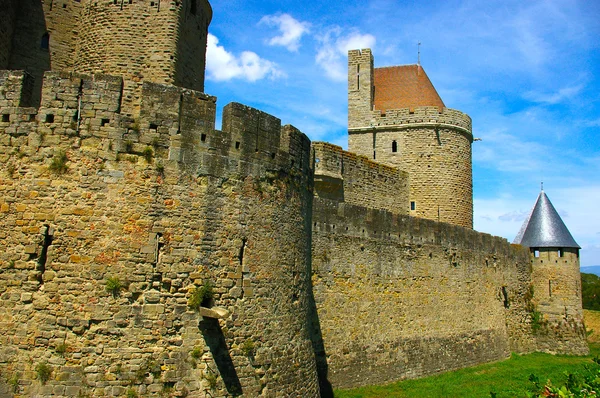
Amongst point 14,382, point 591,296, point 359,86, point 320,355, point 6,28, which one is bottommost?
point 320,355

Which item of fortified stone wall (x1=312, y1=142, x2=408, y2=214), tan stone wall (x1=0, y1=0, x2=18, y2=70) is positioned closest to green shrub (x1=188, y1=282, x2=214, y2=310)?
tan stone wall (x1=0, y1=0, x2=18, y2=70)

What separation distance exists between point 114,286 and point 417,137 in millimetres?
19881

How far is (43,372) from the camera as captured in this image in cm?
708

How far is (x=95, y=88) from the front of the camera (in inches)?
Answer: 309

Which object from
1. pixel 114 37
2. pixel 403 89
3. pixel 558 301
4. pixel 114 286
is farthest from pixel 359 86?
pixel 114 286

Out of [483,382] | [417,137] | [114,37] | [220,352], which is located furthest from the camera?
[417,137]

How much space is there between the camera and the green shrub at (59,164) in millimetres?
7590

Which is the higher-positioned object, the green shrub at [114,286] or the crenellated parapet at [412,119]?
the crenellated parapet at [412,119]

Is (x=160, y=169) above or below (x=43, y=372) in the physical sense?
above

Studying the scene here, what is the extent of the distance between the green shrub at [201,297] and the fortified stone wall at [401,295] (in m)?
5.16

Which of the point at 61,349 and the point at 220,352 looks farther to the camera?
the point at 220,352

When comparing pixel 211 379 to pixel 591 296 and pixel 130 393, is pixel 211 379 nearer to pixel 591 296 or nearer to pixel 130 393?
pixel 130 393

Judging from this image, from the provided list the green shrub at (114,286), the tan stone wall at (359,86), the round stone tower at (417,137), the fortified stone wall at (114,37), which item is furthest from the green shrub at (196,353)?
the tan stone wall at (359,86)

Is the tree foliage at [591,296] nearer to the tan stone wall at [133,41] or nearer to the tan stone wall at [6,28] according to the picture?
the tan stone wall at [133,41]
